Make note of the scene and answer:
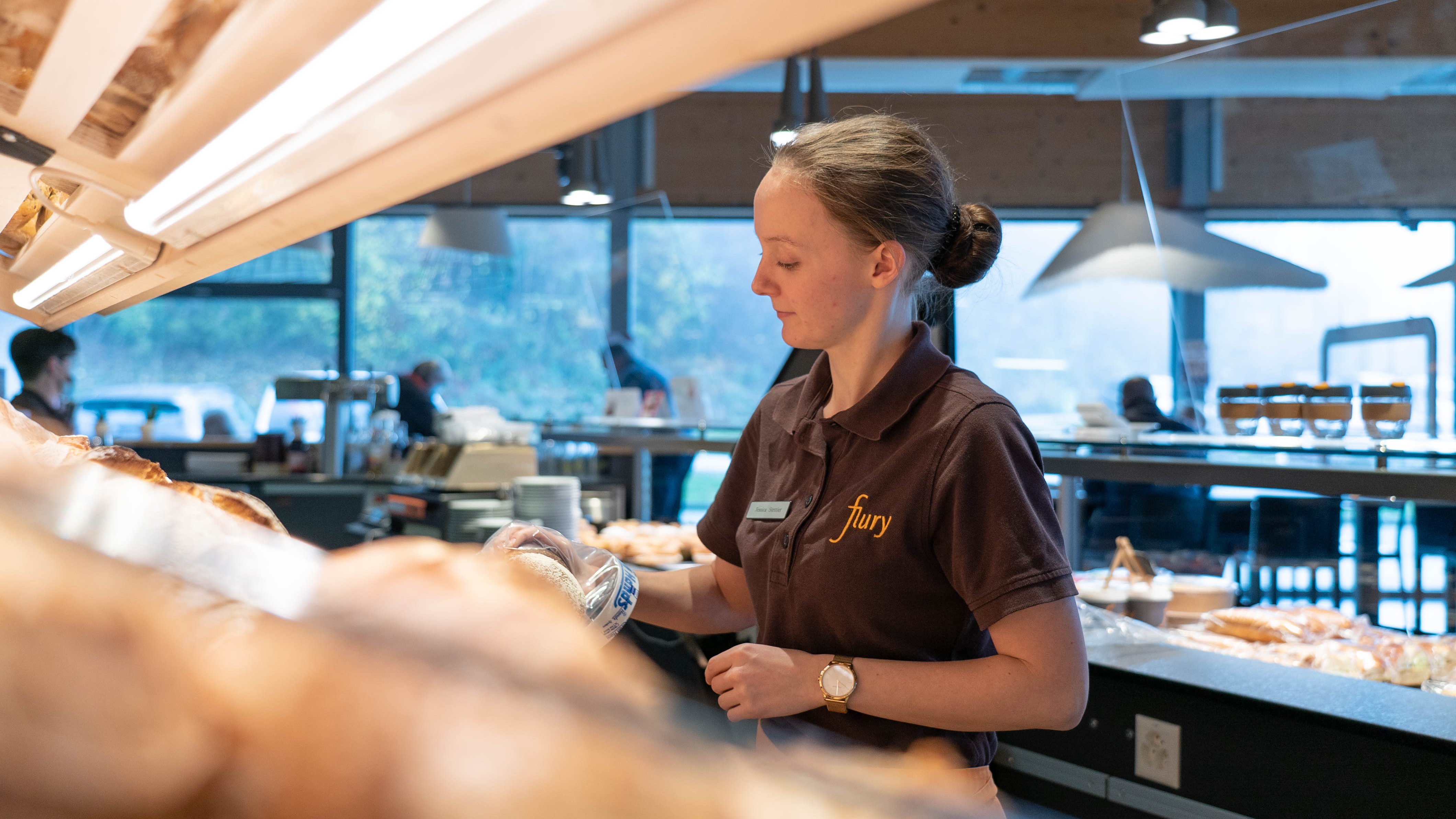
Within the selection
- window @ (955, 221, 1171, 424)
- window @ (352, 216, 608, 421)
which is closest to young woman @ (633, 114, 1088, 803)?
window @ (955, 221, 1171, 424)

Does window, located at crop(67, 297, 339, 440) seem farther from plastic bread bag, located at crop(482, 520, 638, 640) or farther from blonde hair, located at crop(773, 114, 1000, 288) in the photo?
plastic bread bag, located at crop(482, 520, 638, 640)

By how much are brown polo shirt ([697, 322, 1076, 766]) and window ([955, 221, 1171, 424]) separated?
4043 mm

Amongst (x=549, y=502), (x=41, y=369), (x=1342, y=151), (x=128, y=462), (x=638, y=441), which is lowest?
(x=549, y=502)

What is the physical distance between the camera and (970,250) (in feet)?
4.77

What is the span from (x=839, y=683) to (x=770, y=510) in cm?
29

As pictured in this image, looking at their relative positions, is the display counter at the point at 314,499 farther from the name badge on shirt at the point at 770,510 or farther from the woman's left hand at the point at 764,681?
the woman's left hand at the point at 764,681

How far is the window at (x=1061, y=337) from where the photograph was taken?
5605mm

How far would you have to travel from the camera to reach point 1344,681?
1.87 metres

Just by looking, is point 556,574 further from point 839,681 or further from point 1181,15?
point 1181,15

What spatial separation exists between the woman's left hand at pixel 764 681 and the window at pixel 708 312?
5952 millimetres

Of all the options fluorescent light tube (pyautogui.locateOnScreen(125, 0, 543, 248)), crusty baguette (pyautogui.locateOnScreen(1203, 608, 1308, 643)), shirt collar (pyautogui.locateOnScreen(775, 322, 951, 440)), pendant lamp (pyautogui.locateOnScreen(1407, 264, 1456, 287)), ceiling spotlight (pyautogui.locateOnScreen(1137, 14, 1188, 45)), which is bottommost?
crusty baguette (pyautogui.locateOnScreen(1203, 608, 1308, 643))

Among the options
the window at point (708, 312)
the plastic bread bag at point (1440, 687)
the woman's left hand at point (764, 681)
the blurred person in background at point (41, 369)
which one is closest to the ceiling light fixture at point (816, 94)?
the window at point (708, 312)

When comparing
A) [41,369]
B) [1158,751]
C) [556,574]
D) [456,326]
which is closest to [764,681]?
[556,574]

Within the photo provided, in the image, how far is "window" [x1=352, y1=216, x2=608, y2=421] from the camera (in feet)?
28.2
